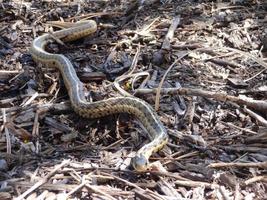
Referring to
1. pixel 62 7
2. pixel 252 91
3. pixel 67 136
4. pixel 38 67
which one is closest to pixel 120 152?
pixel 67 136

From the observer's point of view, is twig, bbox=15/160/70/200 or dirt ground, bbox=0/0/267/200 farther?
dirt ground, bbox=0/0/267/200

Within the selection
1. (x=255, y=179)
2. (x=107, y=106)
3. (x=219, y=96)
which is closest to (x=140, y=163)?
(x=255, y=179)

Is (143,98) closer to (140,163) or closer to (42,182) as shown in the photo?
(140,163)

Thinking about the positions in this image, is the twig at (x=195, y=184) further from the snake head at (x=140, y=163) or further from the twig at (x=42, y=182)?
the twig at (x=42, y=182)

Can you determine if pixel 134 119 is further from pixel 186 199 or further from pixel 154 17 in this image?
pixel 154 17

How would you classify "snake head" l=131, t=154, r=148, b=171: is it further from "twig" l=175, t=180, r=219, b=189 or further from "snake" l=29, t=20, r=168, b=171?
"twig" l=175, t=180, r=219, b=189

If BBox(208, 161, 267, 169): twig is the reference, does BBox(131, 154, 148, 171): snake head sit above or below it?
above

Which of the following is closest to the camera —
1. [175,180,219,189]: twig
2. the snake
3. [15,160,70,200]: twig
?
[15,160,70,200]: twig

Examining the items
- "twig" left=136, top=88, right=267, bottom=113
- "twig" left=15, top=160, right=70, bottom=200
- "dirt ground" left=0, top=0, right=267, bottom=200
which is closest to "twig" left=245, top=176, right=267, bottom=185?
"dirt ground" left=0, top=0, right=267, bottom=200
